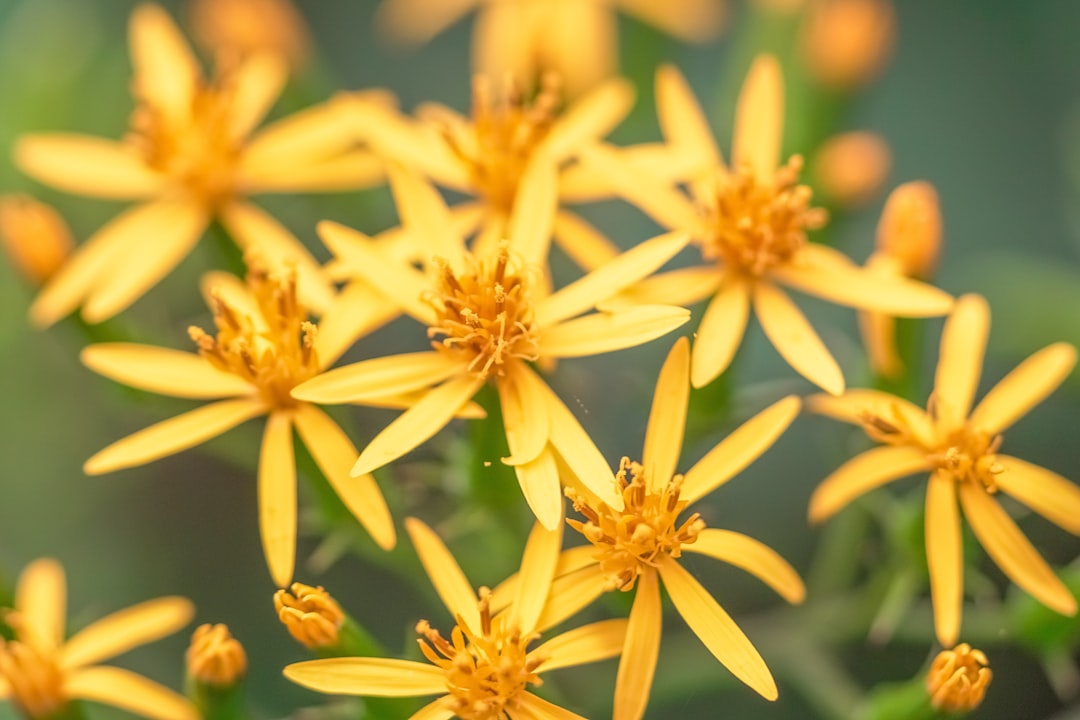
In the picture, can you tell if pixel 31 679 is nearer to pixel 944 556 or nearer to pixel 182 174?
pixel 182 174

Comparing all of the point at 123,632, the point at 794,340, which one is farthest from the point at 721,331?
the point at 123,632

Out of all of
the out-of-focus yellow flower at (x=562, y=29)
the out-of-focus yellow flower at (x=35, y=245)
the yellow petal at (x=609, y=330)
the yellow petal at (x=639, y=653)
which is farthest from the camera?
the out-of-focus yellow flower at (x=562, y=29)

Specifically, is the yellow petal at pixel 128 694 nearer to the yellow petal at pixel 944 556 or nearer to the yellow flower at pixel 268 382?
the yellow flower at pixel 268 382

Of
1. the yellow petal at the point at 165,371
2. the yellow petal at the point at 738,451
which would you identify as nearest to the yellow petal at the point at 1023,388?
the yellow petal at the point at 738,451

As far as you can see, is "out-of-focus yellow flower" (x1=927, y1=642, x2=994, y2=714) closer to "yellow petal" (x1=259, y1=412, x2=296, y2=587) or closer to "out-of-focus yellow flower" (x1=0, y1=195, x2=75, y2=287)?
"yellow petal" (x1=259, y1=412, x2=296, y2=587)

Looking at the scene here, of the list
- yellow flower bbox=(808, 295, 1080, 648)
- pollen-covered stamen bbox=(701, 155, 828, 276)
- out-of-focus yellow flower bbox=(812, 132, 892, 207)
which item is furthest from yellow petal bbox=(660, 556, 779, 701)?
out-of-focus yellow flower bbox=(812, 132, 892, 207)
